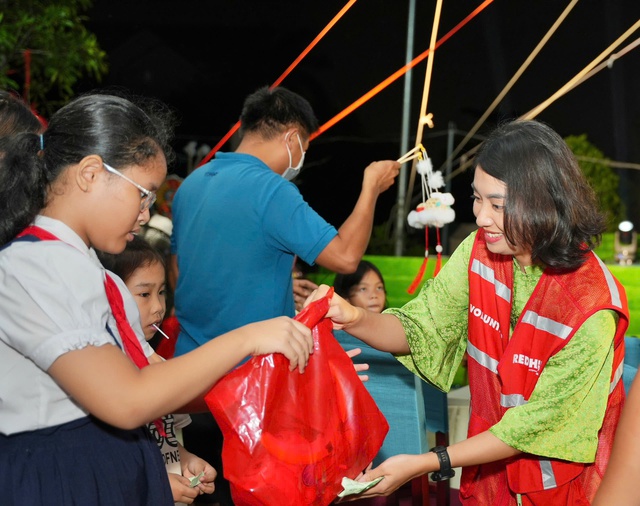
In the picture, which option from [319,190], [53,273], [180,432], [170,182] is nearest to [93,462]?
[53,273]

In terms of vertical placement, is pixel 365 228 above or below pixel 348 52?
below

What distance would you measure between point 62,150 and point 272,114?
1418mm

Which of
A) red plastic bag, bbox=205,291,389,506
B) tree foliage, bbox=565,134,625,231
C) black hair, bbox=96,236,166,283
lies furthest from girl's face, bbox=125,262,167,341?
tree foliage, bbox=565,134,625,231

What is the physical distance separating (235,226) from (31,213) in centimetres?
112

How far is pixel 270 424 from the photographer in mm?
1447

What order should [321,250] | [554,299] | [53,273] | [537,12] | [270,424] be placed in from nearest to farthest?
[53,273] → [270,424] → [554,299] → [321,250] → [537,12]

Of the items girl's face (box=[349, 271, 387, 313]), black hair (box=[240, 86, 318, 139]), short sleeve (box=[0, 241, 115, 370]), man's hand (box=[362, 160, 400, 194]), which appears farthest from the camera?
girl's face (box=[349, 271, 387, 313])

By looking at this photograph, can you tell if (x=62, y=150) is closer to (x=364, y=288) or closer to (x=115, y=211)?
(x=115, y=211)

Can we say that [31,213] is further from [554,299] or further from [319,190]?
[319,190]

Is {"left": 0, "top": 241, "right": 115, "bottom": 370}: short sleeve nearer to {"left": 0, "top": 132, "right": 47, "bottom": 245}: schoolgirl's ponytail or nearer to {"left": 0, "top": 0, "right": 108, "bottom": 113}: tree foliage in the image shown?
{"left": 0, "top": 132, "right": 47, "bottom": 245}: schoolgirl's ponytail

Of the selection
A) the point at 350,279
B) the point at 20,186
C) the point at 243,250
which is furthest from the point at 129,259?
the point at 350,279

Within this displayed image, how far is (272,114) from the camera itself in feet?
8.75

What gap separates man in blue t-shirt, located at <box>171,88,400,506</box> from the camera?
7.68 ft

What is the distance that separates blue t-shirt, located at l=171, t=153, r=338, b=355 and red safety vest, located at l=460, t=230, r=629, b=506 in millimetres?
747
